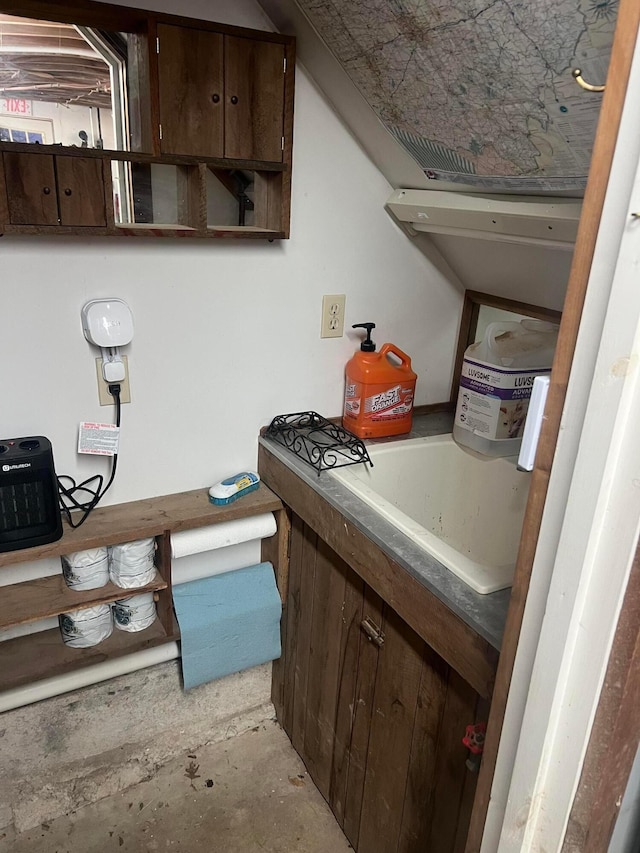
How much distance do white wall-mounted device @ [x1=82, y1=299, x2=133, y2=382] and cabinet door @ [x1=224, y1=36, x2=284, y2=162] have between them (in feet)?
1.28

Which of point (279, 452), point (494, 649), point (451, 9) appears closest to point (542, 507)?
point (494, 649)

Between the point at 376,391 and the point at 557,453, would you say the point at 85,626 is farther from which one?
the point at 557,453

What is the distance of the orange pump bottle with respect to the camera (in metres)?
1.52

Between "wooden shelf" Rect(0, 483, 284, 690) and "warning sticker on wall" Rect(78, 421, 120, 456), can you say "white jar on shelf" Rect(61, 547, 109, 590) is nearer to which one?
"wooden shelf" Rect(0, 483, 284, 690)

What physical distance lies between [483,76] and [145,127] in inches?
25.0

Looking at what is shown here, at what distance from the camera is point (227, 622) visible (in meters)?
1.51

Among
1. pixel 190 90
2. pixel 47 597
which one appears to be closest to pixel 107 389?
pixel 47 597

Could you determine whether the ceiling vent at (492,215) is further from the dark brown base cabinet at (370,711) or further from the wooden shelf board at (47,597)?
the wooden shelf board at (47,597)

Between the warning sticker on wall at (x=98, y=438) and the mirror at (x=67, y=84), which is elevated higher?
the mirror at (x=67, y=84)

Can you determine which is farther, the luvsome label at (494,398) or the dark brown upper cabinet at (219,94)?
the luvsome label at (494,398)

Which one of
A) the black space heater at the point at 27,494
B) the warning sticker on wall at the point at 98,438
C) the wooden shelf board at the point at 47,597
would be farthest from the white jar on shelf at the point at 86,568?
the warning sticker on wall at the point at 98,438

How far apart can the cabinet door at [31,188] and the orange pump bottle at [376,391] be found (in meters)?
0.74

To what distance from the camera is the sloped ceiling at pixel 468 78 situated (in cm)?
84

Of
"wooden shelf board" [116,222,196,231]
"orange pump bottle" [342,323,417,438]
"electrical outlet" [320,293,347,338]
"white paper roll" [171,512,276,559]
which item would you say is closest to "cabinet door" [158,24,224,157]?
"wooden shelf board" [116,222,196,231]
